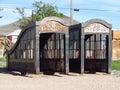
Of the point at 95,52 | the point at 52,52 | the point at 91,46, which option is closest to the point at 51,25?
the point at 52,52

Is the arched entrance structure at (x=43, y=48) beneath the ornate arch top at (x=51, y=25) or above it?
beneath

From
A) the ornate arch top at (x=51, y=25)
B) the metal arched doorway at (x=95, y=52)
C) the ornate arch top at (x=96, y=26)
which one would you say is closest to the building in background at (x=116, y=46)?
the metal arched doorway at (x=95, y=52)

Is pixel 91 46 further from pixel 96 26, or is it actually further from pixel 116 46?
pixel 116 46

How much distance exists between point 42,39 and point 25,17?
898 inches

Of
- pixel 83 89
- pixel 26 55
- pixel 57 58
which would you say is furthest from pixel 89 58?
pixel 83 89

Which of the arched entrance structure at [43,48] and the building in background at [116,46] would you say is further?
the building in background at [116,46]

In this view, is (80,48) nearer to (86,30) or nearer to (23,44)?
(86,30)

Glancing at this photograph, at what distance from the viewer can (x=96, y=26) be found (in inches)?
1117

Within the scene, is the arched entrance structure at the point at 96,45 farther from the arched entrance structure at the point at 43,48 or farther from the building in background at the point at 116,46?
the building in background at the point at 116,46

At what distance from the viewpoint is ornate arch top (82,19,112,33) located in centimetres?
2820

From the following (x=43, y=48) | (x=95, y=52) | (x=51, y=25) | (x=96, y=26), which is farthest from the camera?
(x=43, y=48)

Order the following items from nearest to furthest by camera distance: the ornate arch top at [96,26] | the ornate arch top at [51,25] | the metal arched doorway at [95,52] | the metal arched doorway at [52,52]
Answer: the ornate arch top at [51,25] → the ornate arch top at [96,26] → the metal arched doorway at [52,52] → the metal arched doorway at [95,52]

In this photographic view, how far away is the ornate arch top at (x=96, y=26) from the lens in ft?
92.5

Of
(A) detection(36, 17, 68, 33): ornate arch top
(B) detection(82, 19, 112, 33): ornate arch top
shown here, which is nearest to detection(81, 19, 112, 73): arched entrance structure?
(B) detection(82, 19, 112, 33): ornate arch top
